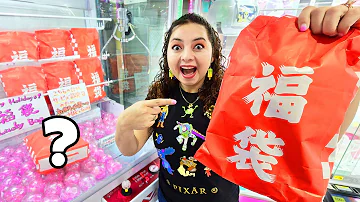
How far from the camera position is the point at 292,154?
1.51 feet

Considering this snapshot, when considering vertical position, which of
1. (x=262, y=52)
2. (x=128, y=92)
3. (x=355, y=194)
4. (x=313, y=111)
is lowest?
(x=355, y=194)

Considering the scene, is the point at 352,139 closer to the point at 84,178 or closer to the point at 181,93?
the point at 181,93

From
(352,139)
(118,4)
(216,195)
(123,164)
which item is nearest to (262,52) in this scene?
(216,195)

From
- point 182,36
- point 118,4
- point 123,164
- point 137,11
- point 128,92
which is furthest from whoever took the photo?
point 128,92

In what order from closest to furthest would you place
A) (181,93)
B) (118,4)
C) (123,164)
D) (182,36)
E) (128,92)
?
(182,36)
(181,93)
(123,164)
(118,4)
(128,92)

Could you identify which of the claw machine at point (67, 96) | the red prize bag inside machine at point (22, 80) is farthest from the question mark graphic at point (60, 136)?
the red prize bag inside machine at point (22, 80)

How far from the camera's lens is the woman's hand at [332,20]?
1.41 feet

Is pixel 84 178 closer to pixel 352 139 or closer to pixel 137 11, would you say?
pixel 137 11

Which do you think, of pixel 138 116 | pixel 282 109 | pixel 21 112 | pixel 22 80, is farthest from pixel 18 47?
pixel 282 109

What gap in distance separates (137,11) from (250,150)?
1.45 metres

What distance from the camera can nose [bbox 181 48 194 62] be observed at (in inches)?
29.0

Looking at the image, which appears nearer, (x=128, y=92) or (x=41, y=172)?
(x=41, y=172)

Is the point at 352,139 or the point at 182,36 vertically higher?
the point at 182,36

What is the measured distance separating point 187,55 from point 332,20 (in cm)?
45
